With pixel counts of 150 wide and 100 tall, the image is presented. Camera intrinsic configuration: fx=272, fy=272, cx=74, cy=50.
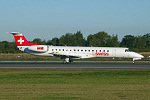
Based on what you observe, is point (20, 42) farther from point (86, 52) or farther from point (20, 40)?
point (86, 52)

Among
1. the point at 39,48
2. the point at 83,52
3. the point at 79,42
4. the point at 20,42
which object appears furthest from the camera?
the point at 79,42

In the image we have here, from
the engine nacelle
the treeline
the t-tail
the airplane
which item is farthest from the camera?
the treeline

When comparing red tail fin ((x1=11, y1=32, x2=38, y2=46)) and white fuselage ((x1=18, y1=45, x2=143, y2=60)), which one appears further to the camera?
red tail fin ((x1=11, y1=32, x2=38, y2=46))

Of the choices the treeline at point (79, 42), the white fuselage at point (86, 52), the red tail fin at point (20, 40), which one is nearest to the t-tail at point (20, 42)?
the red tail fin at point (20, 40)

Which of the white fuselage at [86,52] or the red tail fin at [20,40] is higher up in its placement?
Result: the red tail fin at [20,40]

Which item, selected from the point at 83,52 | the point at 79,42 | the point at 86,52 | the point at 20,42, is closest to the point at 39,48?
the point at 20,42

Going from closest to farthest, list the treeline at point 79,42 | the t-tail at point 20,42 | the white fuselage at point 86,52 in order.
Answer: the white fuselage at point 86,52, the t-tail at point 20,42, the treeline at point 79,42

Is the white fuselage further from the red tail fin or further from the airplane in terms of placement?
the red tail fin

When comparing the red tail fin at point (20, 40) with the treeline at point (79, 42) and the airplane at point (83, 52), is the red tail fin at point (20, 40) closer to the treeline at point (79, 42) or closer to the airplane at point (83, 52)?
the airplane at point (83, 52)

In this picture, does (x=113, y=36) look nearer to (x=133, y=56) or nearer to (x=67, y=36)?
(x=67, y=36)

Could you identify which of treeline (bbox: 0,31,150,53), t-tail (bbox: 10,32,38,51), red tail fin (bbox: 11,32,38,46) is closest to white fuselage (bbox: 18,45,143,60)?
t-tail (bbox: 10,32,38,51)

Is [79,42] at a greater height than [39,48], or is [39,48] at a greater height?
[79,42]

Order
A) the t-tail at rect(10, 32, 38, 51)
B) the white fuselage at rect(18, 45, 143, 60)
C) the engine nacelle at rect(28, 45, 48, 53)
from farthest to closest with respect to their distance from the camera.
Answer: the t-tail at rect(10, 32, 38, 51)
the engine nacelle at rect(28, 45, 48, 53)
the white fuselage at rect(18, 45, 143, 60)

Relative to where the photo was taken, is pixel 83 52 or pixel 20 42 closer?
pixel 83 52
